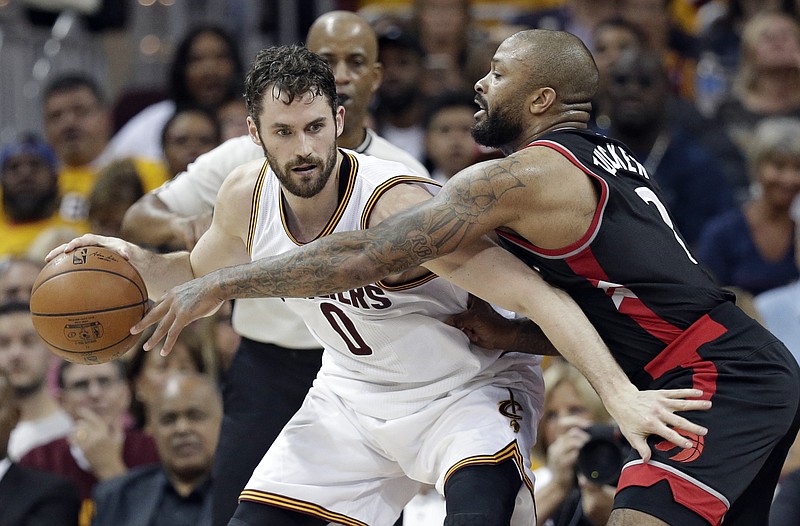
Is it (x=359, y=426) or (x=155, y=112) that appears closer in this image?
(x=359, y=426)

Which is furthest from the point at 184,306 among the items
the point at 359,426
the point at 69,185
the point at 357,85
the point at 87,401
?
the point at 69,185

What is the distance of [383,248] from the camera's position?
4.43 meters

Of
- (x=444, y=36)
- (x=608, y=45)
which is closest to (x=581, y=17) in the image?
(x=608, y=45)

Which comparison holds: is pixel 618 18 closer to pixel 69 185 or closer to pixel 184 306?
pixel 69 185

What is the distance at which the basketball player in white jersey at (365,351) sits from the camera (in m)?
4.64

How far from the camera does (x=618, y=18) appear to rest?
982 centimetres

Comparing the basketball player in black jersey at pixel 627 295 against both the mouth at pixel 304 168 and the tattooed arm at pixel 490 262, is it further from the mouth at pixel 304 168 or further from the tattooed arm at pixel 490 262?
the mouth at pixel 304 168

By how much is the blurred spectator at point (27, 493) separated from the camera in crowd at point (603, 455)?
3142mm

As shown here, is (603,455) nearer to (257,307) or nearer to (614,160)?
(614,160)

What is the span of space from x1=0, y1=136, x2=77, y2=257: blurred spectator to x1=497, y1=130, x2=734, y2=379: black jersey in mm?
5976

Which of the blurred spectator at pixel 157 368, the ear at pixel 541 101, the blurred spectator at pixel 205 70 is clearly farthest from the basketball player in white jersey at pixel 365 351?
the blurred spectator at pixel 205 70

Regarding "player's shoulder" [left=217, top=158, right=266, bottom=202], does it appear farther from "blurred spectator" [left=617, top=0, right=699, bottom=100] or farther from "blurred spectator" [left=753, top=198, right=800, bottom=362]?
"blurred spectator" [left=617, top=0, right=699, bottom=100]

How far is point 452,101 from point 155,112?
9.84 ft

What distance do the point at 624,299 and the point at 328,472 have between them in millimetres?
1399
